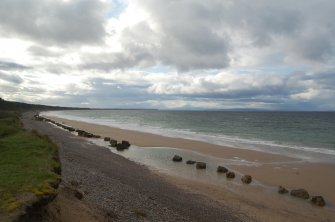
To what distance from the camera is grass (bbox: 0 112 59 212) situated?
7298mm

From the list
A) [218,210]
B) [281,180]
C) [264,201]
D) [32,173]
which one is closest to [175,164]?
[281,180]

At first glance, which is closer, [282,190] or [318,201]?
[318,201]

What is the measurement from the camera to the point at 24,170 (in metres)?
8.86

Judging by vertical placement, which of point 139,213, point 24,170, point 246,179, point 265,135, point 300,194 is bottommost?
point 300,194

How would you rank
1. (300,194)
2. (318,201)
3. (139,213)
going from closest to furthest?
(139,213), (318,201), (300,194)

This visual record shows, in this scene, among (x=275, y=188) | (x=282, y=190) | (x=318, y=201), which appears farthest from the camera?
(x=275, y=188)

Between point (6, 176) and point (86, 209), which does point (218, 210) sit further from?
point (6, 176)

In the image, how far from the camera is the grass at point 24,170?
7298 millimetres

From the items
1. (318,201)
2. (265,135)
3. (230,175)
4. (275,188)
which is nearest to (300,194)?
(318,201)

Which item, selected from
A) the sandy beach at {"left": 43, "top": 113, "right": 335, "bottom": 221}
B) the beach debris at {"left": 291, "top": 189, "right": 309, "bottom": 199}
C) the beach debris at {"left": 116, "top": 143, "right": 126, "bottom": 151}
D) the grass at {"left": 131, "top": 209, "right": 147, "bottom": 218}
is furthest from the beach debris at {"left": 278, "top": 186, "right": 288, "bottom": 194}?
the beach debris at {"left": 116, "top": 143, "right": 126, "bottom": 151}

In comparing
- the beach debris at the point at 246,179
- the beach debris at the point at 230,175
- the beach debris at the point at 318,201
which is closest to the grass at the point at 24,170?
the beach debris at the point at 246,179

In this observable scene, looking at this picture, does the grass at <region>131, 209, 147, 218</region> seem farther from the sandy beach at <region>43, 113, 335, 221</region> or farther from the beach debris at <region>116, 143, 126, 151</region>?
the beach debris at <region>116, 143, 126, 151</region>

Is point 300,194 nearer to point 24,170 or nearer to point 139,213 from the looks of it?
point 139,213

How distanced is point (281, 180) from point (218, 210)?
31.1ft
